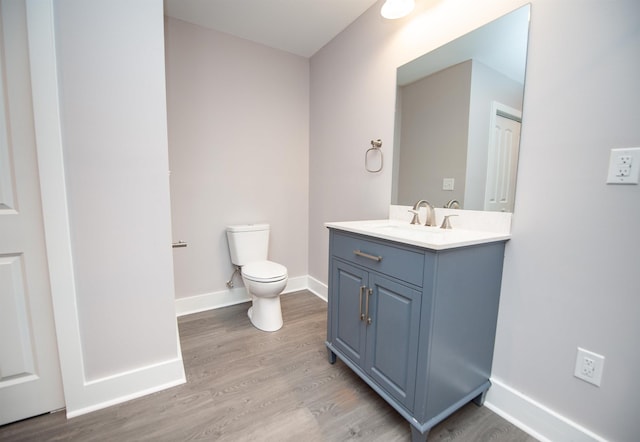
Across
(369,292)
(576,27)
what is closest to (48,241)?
(369,292)

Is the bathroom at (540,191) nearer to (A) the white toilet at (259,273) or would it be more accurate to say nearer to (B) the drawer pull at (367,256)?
(A) the white toilet at (259,273)

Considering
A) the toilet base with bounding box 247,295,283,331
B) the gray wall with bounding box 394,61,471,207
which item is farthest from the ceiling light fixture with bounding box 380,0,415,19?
the toilet base with bounding box 247,295,283,331

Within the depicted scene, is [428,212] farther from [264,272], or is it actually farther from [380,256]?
[264,272]

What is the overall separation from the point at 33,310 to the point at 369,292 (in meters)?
1.51

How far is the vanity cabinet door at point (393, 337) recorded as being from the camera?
1.10m

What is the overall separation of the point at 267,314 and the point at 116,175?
1322 millimetres

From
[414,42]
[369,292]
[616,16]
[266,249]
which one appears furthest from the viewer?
[266,249]

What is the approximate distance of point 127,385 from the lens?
1.36m

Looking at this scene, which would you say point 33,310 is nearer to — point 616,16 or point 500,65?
point 500,65

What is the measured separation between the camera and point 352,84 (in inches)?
84.8

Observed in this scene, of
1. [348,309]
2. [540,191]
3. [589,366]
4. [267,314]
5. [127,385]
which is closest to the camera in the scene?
[589,366]

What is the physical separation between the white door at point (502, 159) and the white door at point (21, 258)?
80.5 inches

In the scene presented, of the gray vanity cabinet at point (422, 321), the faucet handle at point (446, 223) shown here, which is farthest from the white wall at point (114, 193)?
the faucet handle at point (446, 223)

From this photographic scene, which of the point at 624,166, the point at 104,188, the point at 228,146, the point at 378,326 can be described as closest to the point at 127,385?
the point at 104,188
